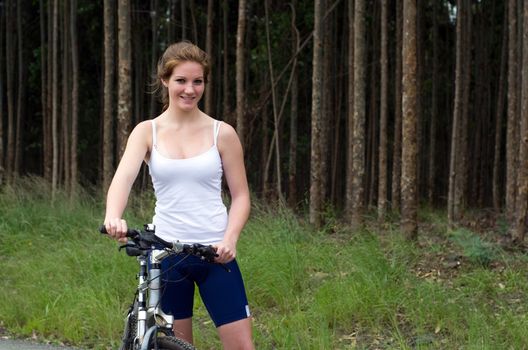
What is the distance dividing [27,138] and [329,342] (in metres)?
23.5

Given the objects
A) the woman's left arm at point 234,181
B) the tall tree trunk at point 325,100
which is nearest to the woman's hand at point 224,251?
the woman's left arm at point 234,181

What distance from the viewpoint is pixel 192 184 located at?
3354 mm

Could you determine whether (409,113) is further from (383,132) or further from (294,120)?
(294,120)

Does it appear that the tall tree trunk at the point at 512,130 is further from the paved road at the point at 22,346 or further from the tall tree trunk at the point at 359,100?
the paved road at the point at 22,346

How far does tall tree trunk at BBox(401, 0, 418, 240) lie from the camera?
33.9 feet

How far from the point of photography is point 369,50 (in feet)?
79.6

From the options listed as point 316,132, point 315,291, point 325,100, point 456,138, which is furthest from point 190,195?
point 325,100

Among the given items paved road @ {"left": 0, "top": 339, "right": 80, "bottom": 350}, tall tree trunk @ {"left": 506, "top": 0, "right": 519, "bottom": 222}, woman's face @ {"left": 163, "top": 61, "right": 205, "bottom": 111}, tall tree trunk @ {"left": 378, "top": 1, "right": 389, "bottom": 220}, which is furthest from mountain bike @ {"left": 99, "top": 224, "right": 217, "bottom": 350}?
tall tree trunk @ {"left": 506, "top": 0, "right": 519, "bottom": 222}

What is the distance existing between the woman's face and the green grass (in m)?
3.21

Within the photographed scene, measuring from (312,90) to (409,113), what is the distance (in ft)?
21.6

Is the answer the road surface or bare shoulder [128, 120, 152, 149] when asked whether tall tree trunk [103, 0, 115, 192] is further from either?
bare shoulder [128, 120, 152, 149]

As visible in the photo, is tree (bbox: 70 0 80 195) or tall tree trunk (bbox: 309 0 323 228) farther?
tree (bbox: 70 0 80 195)

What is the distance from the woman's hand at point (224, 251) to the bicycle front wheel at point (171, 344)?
0.35 metres

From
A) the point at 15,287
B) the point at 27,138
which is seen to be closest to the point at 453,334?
the point at 15,287
